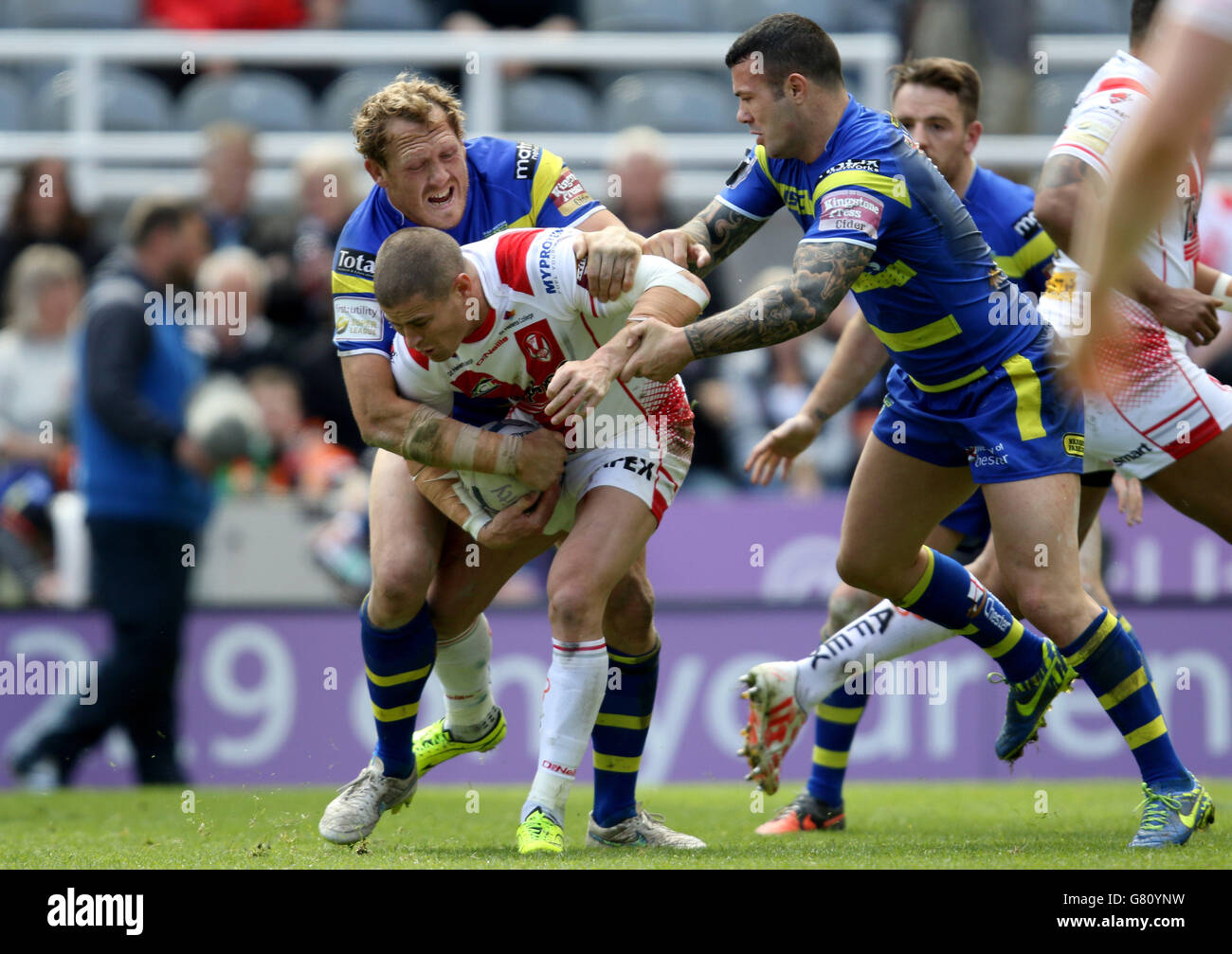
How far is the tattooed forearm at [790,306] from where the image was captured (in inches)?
171

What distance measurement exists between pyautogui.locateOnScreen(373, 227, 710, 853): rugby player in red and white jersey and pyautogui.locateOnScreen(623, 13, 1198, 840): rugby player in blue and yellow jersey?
25 cm

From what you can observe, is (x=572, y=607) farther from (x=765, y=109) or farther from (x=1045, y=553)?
(x=765, y=109)

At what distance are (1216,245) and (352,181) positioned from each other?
17.9ft

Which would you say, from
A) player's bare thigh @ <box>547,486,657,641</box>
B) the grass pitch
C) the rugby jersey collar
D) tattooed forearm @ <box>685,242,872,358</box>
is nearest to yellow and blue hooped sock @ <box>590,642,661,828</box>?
the grass pitch

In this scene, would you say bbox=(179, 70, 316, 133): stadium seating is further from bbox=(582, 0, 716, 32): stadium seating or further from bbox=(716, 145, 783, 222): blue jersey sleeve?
bbox=(716, 145, 783, 222): blue jersey sleeve

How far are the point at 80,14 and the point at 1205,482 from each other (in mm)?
10231

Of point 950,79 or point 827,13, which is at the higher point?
point 827,13

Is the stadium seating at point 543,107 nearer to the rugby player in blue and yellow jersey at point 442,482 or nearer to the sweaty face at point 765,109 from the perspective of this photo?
the rugby player in blue and yellow jersey at point 442,482

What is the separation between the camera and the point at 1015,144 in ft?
33.5

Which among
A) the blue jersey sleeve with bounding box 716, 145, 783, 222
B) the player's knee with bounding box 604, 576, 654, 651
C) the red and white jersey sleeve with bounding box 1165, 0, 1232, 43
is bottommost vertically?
the player's knee with bounding box 604, 576, 654, 651

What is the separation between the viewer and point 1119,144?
4.54m

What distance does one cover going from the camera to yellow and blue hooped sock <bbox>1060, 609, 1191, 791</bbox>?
475 centimetres

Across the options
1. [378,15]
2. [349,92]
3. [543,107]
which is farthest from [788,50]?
[378,15]
